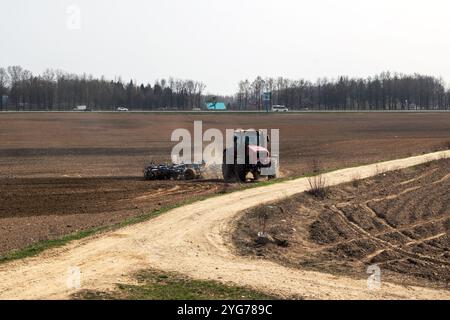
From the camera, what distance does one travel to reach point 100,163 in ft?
129

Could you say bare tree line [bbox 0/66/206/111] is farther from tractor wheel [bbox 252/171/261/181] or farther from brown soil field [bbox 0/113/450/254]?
tractor wheel [bbox 252/171/261/181]

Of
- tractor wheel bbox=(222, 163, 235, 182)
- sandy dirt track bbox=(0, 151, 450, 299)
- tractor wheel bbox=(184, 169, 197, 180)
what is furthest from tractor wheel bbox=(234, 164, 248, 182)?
sandy dirt track bbox=(0, 151, 450, 299)

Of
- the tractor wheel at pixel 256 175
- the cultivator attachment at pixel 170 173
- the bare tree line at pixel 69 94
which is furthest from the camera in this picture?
the bare tree line at pixel 69 94

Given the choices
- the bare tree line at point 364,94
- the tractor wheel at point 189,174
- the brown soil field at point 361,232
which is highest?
the bare tree line at point 364,94

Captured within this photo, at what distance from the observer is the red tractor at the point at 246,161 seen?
2936 centimetres

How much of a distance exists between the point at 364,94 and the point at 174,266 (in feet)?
556

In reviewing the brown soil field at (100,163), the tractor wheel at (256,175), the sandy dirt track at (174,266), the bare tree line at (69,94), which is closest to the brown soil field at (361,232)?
the sandy dirt track at (174,266)

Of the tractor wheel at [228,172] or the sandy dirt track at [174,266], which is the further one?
the tractor wheel at [228,172]

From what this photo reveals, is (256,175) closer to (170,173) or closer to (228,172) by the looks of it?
(228,172)

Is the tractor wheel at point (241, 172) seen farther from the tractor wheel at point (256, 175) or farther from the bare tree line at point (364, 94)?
the bare tree line at point (364, 94)

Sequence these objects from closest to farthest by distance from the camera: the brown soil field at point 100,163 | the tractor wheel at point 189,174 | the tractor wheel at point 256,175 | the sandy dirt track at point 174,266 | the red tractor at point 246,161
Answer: the sandy dirt track at point 174,266, the brown soil field at point 100,163, the red tractor at point 246,161, the tractor wheel at point 256,175, the tractor wheel at point 189,174

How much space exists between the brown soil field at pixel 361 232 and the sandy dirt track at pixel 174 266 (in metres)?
0.73

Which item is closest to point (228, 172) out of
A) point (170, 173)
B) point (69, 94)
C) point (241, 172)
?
point (241, 172)

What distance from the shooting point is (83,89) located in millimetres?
152750
